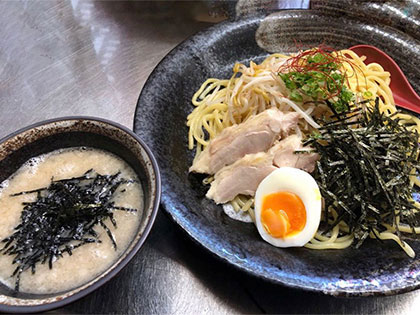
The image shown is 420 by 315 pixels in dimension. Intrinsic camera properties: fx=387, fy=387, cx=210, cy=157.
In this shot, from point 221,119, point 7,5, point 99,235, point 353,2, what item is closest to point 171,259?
point 99,235

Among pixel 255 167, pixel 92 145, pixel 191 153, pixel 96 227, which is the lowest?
pixel 191 153

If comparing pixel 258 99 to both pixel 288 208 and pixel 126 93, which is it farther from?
pixel 126 93

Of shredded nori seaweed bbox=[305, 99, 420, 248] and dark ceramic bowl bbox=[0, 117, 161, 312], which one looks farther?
shredded nori seaweed bbox=[305, 99, 420, 248]

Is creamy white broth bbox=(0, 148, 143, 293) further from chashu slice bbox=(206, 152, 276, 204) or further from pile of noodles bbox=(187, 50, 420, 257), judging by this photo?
pile of noodles bbox=(187, 50, 420, 257)

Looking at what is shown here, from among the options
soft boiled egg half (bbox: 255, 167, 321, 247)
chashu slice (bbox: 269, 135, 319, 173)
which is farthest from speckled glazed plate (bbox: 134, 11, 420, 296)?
chashu slice (bbox: 269, 135, 319, 173)

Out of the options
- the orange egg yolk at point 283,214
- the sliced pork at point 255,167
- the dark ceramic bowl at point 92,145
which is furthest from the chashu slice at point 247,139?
the dark ceramic bowl at point 92,145

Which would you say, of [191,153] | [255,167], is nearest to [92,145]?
[191,153]

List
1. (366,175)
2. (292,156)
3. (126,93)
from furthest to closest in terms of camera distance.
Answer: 1. (126,93)
2. (292,156)
3. (366,175)
